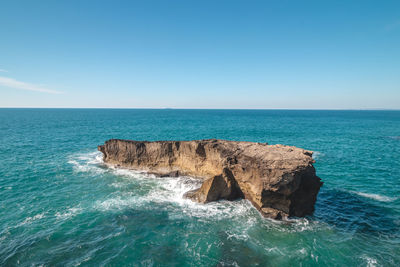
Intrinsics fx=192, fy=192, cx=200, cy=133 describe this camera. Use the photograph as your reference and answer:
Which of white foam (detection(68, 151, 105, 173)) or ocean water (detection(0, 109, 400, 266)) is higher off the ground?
white foam (detection(68, 151, 105, 173))

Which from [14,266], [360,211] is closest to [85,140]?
[14,266]

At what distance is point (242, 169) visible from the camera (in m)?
22.5

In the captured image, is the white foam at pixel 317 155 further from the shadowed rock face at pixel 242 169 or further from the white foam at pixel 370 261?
the white foam at pixel 370 261

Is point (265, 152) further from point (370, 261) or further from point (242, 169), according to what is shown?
point (370, 261)

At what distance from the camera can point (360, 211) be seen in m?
19.9

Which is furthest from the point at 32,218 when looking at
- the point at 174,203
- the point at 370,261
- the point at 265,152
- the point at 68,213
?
the point at 370,261

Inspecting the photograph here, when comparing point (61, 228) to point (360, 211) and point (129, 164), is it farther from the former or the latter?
point (360, 211)

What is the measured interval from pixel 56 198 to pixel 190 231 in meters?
17.0

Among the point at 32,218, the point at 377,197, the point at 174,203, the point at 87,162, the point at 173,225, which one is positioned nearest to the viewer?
the point at 173,225

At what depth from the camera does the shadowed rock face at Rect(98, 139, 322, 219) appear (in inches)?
738

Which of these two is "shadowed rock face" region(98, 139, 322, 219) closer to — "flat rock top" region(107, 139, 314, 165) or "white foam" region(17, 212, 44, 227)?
"flat rock top" region(107, 139, 314, 165)

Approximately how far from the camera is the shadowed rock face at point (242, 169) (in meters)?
18.8

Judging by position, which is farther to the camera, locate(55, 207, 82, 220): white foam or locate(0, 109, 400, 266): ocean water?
locate(55, 207, 82, 220): white foam

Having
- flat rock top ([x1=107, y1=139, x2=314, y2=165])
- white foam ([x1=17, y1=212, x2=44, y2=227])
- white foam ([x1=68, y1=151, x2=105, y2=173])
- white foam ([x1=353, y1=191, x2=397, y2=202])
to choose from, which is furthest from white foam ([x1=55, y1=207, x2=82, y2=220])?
white foam ([x1=353, y1=191, x2=397, y2=202])
